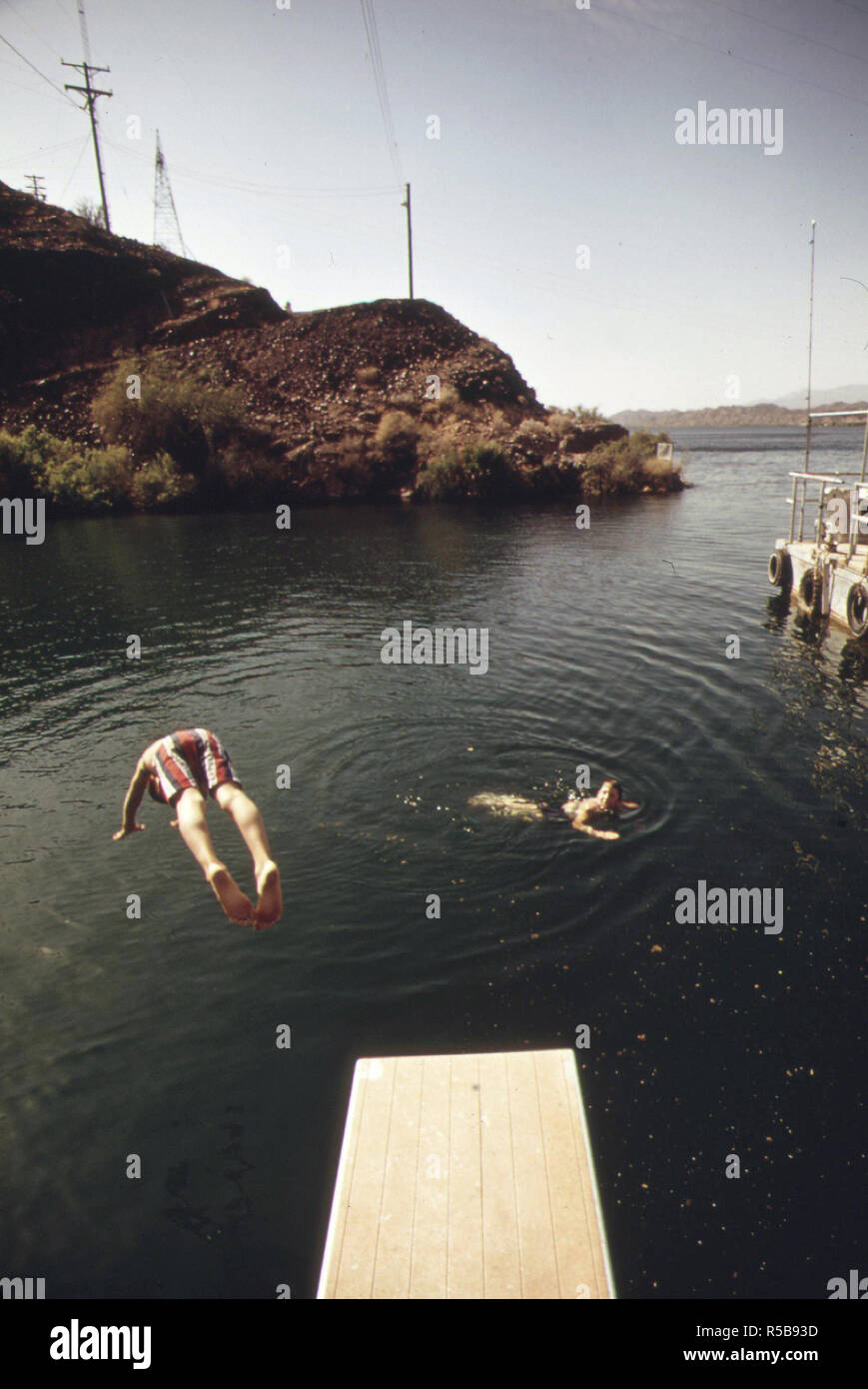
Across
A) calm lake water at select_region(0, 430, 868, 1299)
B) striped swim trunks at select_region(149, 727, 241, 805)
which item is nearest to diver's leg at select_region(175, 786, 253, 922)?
striped swim trunks at select_region(149, 727, 241, 805)

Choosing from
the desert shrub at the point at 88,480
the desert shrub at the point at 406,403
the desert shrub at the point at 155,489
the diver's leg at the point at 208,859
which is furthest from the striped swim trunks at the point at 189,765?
the desert shrub at the point at 406,403

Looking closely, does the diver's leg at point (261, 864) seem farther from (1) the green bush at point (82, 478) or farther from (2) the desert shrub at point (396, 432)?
(2) the desert shrub at point (396, 432)

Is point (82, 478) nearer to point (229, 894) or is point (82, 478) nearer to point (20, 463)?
point (20, 463)

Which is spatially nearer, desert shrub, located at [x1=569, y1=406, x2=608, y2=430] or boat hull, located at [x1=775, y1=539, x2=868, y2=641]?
boat hull, located at [x1=775, y1=539, x2=868, y2=641]

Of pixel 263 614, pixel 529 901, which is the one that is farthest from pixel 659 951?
pixel 263 614

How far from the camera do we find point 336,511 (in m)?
56.5

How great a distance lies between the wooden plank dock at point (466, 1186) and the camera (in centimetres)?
569

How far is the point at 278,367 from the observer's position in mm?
77938

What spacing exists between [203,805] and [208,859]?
3.44 feet

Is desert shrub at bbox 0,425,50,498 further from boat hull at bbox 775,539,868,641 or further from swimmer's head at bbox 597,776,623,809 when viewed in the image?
swimmer's head at bbox 597,776,623,809

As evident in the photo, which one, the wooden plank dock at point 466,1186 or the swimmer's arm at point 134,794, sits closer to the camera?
the wooden plank dock at point 466,1186

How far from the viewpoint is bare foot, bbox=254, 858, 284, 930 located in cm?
619

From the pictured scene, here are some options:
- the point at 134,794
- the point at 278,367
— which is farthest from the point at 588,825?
the point at 278,367
